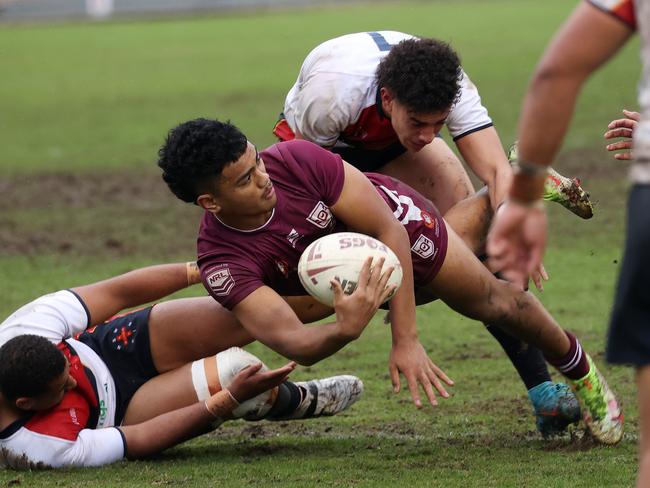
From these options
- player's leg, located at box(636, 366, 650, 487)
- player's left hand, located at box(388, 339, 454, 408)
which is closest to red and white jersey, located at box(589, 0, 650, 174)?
player's leg, located at box(636, 366, 650, 487)

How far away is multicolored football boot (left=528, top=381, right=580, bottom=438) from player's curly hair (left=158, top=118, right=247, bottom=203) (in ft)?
6.59

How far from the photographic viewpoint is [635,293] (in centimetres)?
314

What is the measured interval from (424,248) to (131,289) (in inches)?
63.0

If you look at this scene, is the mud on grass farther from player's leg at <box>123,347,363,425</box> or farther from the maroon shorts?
the maroon shorts

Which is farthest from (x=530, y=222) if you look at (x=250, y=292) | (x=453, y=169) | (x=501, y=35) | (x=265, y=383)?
(x=501, y=35)

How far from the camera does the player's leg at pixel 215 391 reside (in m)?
5.73

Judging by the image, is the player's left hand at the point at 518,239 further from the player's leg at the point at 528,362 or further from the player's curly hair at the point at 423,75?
the player's leg at the point at 528,362

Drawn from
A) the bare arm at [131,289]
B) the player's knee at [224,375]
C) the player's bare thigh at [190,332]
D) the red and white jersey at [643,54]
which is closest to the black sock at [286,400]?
the player's knee at [224,375]

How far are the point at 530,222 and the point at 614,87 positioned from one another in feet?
55.9

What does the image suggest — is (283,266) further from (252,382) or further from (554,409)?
(554,409)

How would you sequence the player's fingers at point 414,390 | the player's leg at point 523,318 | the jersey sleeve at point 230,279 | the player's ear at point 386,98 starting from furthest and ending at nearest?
the player's ear at point 386,98 < the player's leg at point 523,318 < the jersey sleeve at point 230,279 < the player's fingers at point 414,390

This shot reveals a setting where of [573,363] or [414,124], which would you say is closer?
[573,363]

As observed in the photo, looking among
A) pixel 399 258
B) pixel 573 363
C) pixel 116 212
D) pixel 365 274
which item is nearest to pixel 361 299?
pixel 365 274

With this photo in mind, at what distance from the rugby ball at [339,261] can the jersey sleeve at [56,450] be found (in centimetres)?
130
